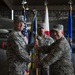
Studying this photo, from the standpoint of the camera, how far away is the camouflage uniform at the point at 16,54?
3.79 meters

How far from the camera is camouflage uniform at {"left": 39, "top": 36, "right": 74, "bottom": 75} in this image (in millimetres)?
3422

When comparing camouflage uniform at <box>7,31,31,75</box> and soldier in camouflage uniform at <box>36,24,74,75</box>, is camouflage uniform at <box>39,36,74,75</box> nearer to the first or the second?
soldier in camouflage uniform at <box>36,24,74,75</box>

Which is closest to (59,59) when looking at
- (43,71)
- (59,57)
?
(59,57)

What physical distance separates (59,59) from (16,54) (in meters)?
0.64

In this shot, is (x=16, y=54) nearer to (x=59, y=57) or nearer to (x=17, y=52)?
(x=17, y=52)

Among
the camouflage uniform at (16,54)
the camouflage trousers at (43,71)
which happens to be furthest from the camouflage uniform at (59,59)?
the camouflage trousers at (43,71)

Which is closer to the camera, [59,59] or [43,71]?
[59,59]

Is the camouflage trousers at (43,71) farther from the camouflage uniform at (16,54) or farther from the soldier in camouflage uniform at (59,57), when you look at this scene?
the soldier in camouflage uniform at (59,57)

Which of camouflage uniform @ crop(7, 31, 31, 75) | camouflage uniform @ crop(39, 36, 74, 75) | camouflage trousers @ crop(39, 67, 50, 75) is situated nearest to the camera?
camouflage uniform @ crop(39, 36, 74, 75)

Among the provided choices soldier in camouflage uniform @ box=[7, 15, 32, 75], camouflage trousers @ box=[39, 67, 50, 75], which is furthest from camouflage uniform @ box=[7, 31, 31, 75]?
camouflage trousers @ box=[39, 67, 50, 75]

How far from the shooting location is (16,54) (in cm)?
380

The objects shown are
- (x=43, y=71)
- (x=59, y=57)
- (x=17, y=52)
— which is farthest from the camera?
(x=43, y=71)

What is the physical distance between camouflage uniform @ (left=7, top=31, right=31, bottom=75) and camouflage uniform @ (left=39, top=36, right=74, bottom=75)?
420 mm

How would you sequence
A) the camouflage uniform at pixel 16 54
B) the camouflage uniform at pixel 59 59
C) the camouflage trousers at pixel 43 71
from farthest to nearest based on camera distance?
the camouflage trousers at pixel 43 71, the camouflage uniform at pixel 16 54, the camouflage uniform at pixel 59 59
